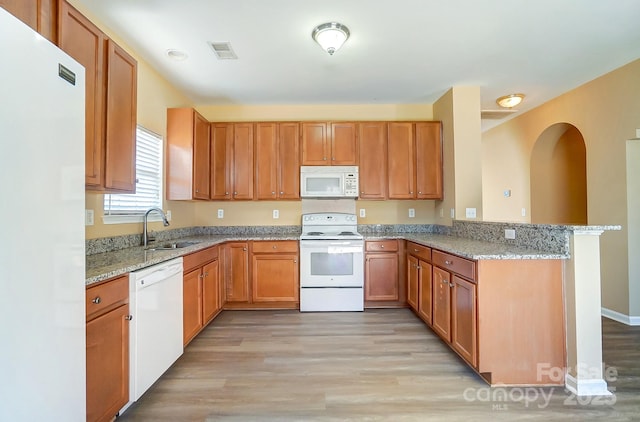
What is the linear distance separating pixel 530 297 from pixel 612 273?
2.04 metres

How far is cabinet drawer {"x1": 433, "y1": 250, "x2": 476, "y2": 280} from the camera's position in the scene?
1.98 metres

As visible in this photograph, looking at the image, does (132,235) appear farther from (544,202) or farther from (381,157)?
(544,202)

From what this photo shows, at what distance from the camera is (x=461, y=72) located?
118 inches

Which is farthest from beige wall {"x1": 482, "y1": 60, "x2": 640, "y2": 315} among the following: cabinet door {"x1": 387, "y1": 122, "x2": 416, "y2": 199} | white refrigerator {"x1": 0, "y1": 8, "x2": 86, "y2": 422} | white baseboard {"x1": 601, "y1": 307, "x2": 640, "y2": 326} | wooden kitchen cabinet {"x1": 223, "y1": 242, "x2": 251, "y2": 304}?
white refrigerator {"x1": 0, "y1": 8, "x2": 86, "y2": 422}

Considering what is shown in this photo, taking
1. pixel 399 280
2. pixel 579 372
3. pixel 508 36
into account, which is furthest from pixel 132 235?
pixel 508 36

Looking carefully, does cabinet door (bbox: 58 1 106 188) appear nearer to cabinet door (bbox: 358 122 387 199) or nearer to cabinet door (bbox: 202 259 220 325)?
cabinet door (bbox: 202 259 220 325)

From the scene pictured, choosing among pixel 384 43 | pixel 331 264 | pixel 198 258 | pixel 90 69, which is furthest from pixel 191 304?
pixel 384 43

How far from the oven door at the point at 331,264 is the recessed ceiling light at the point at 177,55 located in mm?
2219

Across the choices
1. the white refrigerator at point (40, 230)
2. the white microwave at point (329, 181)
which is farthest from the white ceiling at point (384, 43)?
the white refrigerator at point (40, 230)

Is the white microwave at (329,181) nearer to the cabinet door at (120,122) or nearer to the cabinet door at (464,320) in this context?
the cabinet door at (464,320)

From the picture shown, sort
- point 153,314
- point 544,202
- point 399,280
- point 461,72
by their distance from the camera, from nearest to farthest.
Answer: point 153,314
point 461,72
point 399,280
point 544,202

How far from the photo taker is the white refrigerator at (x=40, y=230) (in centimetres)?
88

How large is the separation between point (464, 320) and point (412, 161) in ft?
7.05

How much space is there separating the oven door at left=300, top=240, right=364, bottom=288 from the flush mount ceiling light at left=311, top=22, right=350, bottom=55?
2012 mm
